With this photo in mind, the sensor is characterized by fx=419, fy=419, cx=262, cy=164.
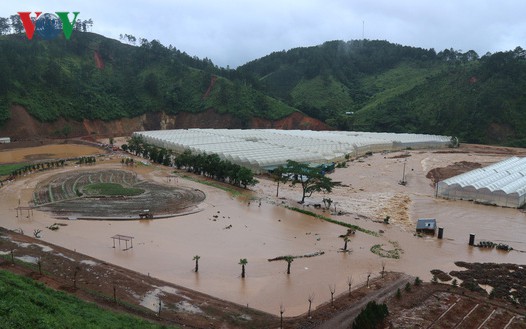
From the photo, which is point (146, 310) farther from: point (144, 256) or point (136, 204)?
point (136, 204)

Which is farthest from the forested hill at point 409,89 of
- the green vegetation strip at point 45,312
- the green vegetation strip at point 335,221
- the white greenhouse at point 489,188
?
the green vegetation strip at point 45,312

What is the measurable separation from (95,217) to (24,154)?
116 feet

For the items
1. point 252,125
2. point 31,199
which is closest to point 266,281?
point 31,199

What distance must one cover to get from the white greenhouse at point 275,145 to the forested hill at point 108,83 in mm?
19347

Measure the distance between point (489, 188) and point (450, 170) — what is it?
15.4 meters

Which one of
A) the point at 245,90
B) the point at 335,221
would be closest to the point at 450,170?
the point at 335,221

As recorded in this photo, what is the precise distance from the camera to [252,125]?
95750 millimetres

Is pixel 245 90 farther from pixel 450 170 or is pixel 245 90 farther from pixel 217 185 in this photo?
pixel 217 185

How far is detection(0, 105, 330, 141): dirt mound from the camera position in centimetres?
6931

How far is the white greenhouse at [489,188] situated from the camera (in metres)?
38.1

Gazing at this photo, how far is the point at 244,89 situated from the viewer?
332ft

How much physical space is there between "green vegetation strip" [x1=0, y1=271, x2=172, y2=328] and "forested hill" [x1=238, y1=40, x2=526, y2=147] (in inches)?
3205

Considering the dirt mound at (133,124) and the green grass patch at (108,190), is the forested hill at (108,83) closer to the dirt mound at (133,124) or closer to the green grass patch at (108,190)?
the dirt mound at (133,124)

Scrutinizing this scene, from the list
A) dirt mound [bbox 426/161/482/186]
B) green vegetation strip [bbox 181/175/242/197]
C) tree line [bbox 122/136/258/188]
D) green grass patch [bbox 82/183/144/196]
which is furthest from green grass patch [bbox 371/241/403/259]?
dirt mound [bbox 426/161/482/186]
